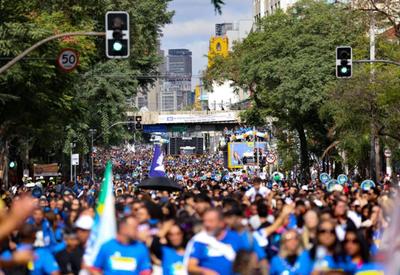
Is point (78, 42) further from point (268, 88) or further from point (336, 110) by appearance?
point (268, 88)

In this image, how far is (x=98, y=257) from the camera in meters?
10.8

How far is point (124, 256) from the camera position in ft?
35.2

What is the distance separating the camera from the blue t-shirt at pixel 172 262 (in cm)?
1171

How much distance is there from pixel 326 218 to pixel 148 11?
2191 inches

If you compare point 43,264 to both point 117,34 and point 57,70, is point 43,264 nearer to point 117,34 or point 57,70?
point 117,34

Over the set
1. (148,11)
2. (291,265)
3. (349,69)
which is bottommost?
(291,265)

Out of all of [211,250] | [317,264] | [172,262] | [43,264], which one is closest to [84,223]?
[43,264]

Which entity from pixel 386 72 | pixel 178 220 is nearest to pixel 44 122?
pixel 386 72

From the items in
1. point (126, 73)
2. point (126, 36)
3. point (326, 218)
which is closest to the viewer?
point (326, 218)

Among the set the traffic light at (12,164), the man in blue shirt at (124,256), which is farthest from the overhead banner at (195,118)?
the man in blue shirt at (124,256)

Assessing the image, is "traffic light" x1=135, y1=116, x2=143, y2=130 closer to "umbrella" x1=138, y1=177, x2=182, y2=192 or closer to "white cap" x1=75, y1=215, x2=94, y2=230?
"umbrella" x1=138, y1=177, x2=182, y2=192

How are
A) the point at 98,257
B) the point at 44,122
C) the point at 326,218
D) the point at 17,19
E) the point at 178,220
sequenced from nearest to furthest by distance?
the point at 98,257
the point at 326,218
the point at 178,220
the point at 17,19
the point at 44,122

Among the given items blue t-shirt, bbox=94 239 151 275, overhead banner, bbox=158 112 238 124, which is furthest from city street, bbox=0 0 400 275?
overhead banner, bbox=158 112 238 124

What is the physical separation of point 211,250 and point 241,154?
73.4m
